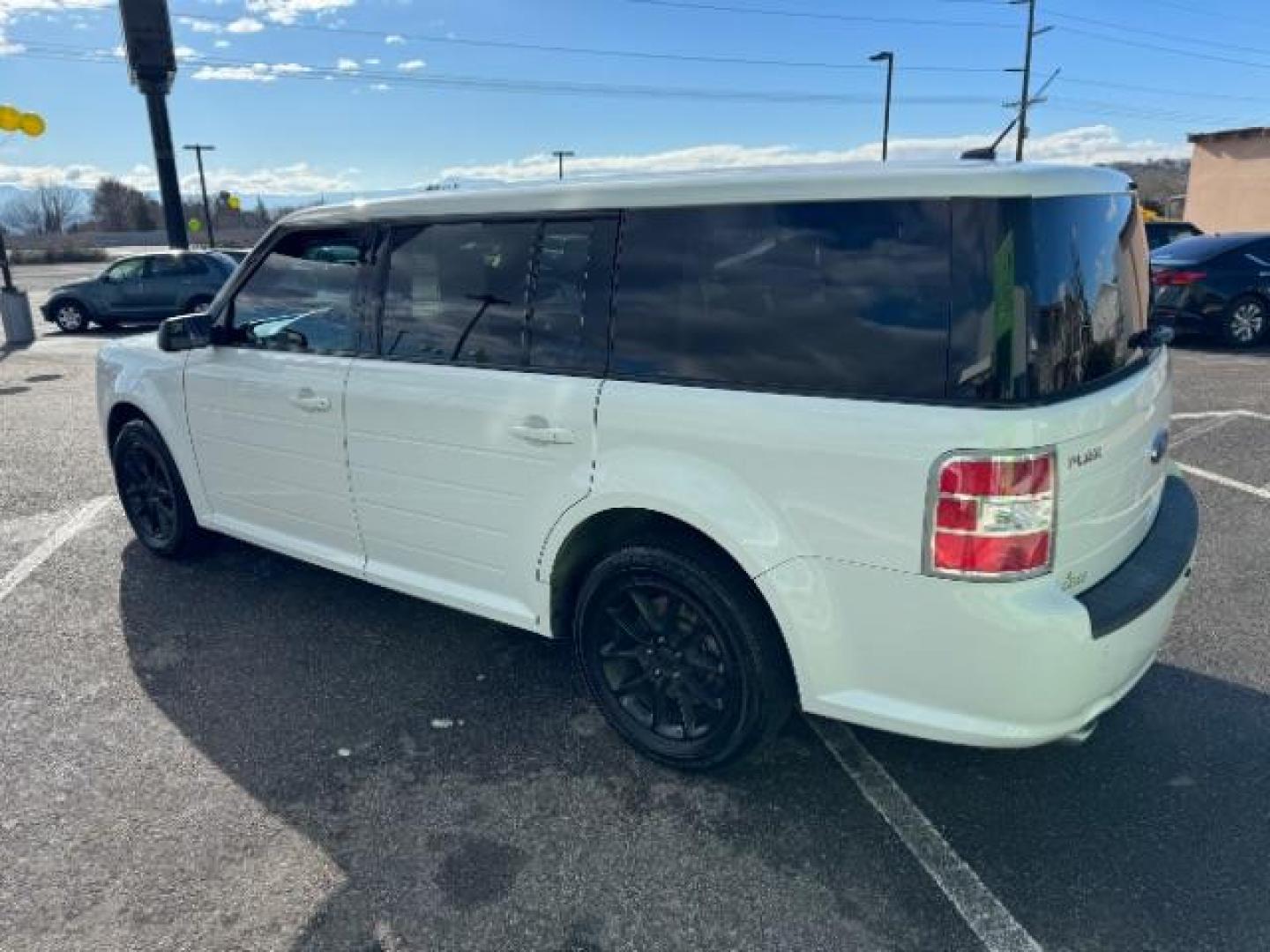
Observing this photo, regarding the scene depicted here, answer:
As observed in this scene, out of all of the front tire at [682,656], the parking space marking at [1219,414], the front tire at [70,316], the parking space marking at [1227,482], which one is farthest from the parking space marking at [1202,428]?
the front tire at [70,316]

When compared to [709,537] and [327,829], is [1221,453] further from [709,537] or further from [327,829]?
[327,829]

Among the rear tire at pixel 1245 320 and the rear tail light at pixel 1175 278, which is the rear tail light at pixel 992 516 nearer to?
the rear tail light at pixel 1175 278

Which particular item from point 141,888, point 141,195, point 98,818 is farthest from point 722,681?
point 141,195

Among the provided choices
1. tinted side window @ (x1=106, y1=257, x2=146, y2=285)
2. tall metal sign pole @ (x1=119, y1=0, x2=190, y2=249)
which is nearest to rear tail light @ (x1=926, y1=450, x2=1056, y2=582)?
tinted side window @ (x1=106, y1=257, x2=146, y2=285)

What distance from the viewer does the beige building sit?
78.9 ft

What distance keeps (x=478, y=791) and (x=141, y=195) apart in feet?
327

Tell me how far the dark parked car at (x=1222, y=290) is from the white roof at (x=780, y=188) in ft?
32.8

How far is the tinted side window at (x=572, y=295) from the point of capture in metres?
2.72

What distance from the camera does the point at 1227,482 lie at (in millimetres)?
Answer: 5586

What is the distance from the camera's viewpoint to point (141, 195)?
85.0 m

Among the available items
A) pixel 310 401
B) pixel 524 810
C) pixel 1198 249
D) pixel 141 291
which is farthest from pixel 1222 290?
pixel 141 291

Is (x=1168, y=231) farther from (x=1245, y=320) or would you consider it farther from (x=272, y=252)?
(x=272, y=252)

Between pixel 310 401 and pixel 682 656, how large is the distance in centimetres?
181

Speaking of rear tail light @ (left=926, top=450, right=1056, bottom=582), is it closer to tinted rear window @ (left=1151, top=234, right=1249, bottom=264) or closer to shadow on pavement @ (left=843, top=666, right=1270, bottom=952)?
shadow on pavement @ (left=843, top=666, right=1270, bottom=952)
